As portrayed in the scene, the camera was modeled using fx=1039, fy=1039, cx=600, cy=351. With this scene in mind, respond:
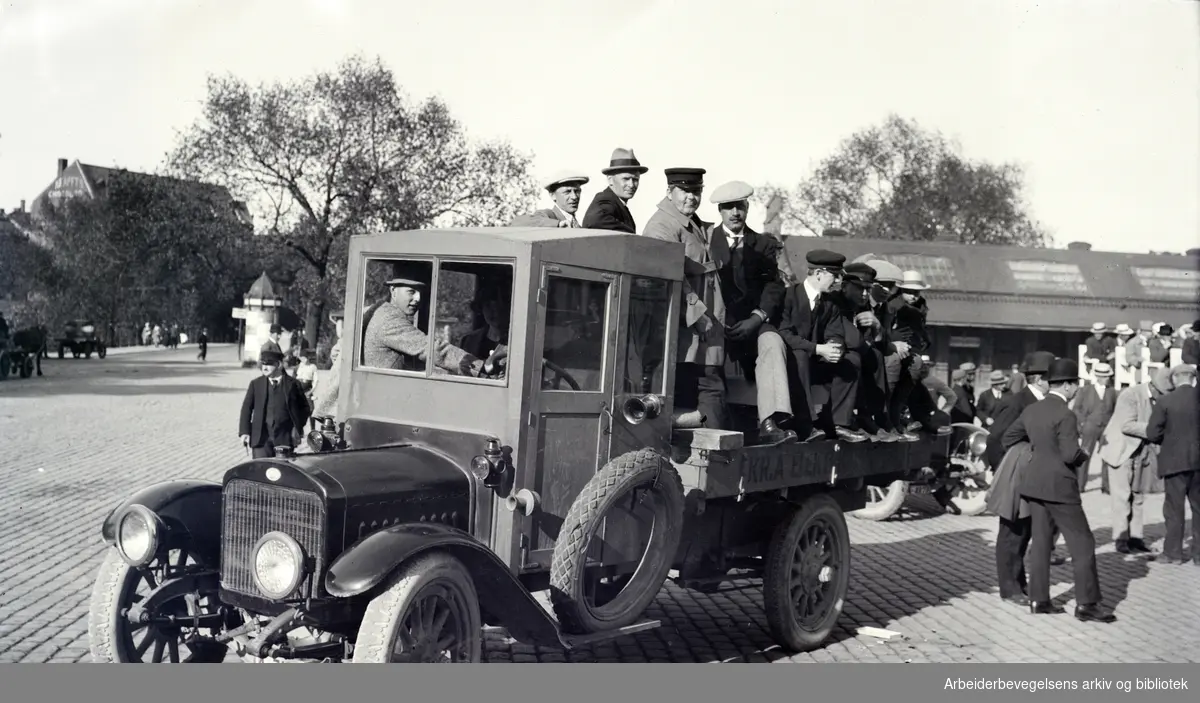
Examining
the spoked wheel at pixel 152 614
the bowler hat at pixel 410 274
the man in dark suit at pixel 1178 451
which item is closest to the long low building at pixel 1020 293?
the man in dark suit at pixel 1178 451

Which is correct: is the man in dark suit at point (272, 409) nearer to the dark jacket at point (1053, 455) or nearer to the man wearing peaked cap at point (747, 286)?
the man wearing peaked cap at point (747, 286)

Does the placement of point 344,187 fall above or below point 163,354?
above

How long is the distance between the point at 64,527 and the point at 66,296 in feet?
101

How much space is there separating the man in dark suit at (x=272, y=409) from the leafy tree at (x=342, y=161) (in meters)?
16.4

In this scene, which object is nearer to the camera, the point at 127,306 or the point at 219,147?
the point at 219,147

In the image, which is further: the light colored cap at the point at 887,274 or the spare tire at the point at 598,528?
the light colored cap at the point at 887,274

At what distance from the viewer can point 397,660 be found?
13.3 feet

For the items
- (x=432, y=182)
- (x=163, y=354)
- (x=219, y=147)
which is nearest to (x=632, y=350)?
(x=432, y=182)

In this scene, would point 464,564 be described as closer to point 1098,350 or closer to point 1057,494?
point 1057,494

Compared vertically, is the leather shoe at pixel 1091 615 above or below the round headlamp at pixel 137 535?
below

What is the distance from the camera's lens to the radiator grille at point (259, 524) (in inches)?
165

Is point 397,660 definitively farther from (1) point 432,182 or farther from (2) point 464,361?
(1) point 432,182

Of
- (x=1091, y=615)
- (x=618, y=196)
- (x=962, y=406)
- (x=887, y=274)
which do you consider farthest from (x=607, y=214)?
(x=962, y=406)

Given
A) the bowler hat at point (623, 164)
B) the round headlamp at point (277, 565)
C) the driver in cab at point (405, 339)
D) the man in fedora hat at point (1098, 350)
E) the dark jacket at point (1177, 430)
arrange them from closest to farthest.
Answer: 1. the round headlamp at point (277, 565)
2. the driver in cab at point (405, 339)
3. the bowler hat at point (623, 164)
4. the dark jacket at point (1177, 430)
5. the man in fedora hat at point (1098, 350)
